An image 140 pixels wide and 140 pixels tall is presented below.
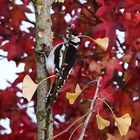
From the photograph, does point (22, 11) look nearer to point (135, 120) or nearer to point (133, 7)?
point (133, 7)

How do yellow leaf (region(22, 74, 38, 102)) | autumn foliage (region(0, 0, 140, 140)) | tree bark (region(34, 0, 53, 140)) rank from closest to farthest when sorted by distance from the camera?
yellow leaf (region(22, 74, 38, 102)), tree bark (region(34, 0, 53, 140)), autumn foliage (region(0, 0, 140, 140))

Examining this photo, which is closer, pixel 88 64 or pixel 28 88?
pixel 28 88

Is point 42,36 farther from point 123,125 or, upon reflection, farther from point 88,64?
point 88,64

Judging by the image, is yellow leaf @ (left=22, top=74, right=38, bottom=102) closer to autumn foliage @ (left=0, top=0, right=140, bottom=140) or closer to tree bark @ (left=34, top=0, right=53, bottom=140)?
tree bark @ (left=34, top=0, right=53, bottom=140)

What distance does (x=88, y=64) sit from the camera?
6.12 feet

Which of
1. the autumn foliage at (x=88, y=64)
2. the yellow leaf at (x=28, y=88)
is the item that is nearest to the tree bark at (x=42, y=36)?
the yellow leaf at (x=28, y=88)

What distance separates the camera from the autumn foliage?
67.9 inches

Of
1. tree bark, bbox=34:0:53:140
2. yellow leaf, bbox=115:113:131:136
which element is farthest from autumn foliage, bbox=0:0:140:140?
yellow leaf, bbox=115:113:131:136

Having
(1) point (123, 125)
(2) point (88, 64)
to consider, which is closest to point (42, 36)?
(1) point (123, 125)

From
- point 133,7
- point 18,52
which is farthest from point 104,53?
point 18,52

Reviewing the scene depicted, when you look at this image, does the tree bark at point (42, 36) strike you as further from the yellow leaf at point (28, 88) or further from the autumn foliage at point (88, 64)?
the autumn foliage at point (88, 64)

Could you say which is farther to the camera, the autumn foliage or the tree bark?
the autumn foliage

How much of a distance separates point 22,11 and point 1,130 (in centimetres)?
47

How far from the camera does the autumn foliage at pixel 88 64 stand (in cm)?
172
